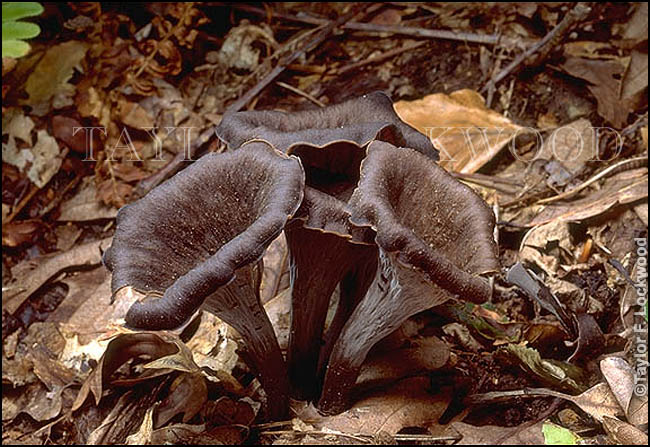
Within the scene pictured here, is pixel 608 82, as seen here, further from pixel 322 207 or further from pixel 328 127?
pixel 322 207

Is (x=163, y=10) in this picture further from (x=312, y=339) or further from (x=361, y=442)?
(x=361, y=442)

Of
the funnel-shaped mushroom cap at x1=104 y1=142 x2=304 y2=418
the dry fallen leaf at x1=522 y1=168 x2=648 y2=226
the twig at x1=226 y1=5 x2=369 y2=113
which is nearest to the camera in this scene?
the funnel-shaped mushroom cap at x1=104 y1=142 x2=304 y2=418

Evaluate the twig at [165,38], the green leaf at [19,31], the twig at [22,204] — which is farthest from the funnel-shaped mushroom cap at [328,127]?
the twig at [165,38]

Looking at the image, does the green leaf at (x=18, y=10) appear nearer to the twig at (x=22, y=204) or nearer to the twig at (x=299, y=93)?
the twig at (x=22, y=204)

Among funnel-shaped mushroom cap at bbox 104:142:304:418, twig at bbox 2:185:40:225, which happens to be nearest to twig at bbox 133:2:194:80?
twig at bbox 2:185:40:225

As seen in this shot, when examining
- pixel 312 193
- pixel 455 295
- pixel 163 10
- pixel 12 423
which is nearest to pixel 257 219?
pixel 312 193

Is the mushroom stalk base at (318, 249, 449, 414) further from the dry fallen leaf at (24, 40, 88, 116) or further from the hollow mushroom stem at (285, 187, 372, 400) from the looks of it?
the dry fallen leaf at (24, 40, 88, 116)
